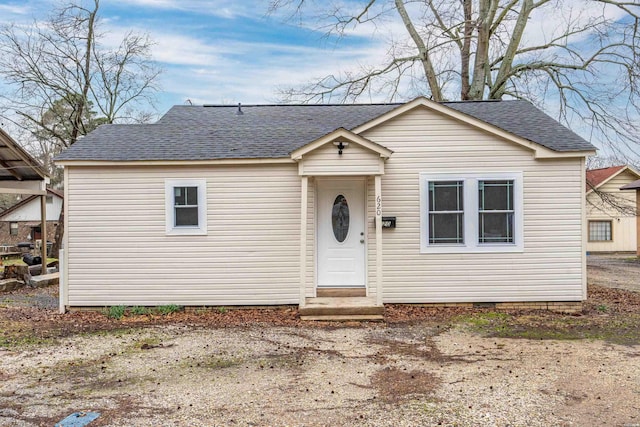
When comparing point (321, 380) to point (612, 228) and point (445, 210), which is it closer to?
point (445, 210)

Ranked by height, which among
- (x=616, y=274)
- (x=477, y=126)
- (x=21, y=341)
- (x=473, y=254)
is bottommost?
(x=21, y=341)

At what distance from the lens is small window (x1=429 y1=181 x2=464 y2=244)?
8852 mm

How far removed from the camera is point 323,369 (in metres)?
5.50

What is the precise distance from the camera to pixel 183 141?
9.43m

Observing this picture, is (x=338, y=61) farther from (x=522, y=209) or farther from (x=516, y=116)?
(x=522, y=209)

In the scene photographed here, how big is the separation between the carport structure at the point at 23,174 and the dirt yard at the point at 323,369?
5.69 m

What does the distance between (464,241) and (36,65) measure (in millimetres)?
19329

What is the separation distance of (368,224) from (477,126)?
8.99ft

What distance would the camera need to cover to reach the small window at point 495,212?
8797 mm

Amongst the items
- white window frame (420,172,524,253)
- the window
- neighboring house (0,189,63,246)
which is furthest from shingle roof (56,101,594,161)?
neighboring house (0,189,63,246)

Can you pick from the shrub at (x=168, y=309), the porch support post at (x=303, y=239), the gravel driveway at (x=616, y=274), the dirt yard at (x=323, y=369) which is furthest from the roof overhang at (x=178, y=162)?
the gravel driveway at (x=616, y=274)

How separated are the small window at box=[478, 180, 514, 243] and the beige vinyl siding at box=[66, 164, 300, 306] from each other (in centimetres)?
357

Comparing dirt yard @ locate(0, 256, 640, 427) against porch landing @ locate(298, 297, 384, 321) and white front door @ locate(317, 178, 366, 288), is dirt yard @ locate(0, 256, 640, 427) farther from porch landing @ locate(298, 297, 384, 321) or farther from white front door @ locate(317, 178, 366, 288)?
white front door @ locate(317, 178, 366, 288)

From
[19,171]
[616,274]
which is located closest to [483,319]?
[616,274]
